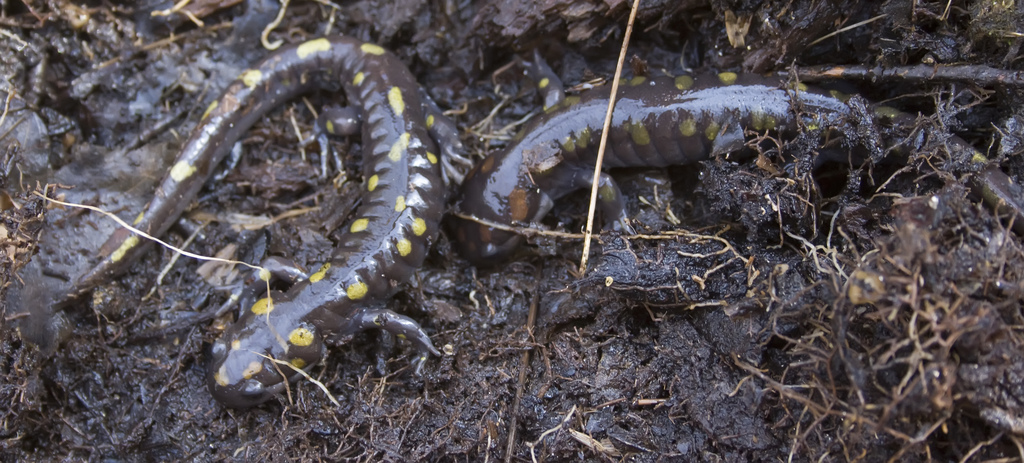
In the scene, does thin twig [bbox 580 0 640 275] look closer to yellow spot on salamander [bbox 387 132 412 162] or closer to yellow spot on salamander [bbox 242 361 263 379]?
yellow spot on salamander [bbox 387 132 412 162]

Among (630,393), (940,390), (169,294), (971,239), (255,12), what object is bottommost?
(630,393)

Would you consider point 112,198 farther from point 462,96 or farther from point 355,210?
point 462,96

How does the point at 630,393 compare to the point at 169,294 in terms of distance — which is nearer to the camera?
the point at 630,393

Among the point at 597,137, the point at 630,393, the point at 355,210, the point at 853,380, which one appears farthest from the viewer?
the point at 355,210

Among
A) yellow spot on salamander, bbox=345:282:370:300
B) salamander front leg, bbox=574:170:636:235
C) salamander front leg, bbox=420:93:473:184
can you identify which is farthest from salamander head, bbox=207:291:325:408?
salamander front leg, bbox=574:170:636:235

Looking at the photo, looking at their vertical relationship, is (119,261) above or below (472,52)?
Result: below

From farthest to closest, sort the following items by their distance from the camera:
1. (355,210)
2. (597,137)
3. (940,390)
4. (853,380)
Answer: (355,210), (597,137), (853,380), (940,390)

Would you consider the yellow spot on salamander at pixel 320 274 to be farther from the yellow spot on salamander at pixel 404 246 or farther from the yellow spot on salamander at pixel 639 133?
the yellow spot on salamander at pixel 639 133

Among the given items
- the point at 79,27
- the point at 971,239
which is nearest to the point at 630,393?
the point at 971,239
